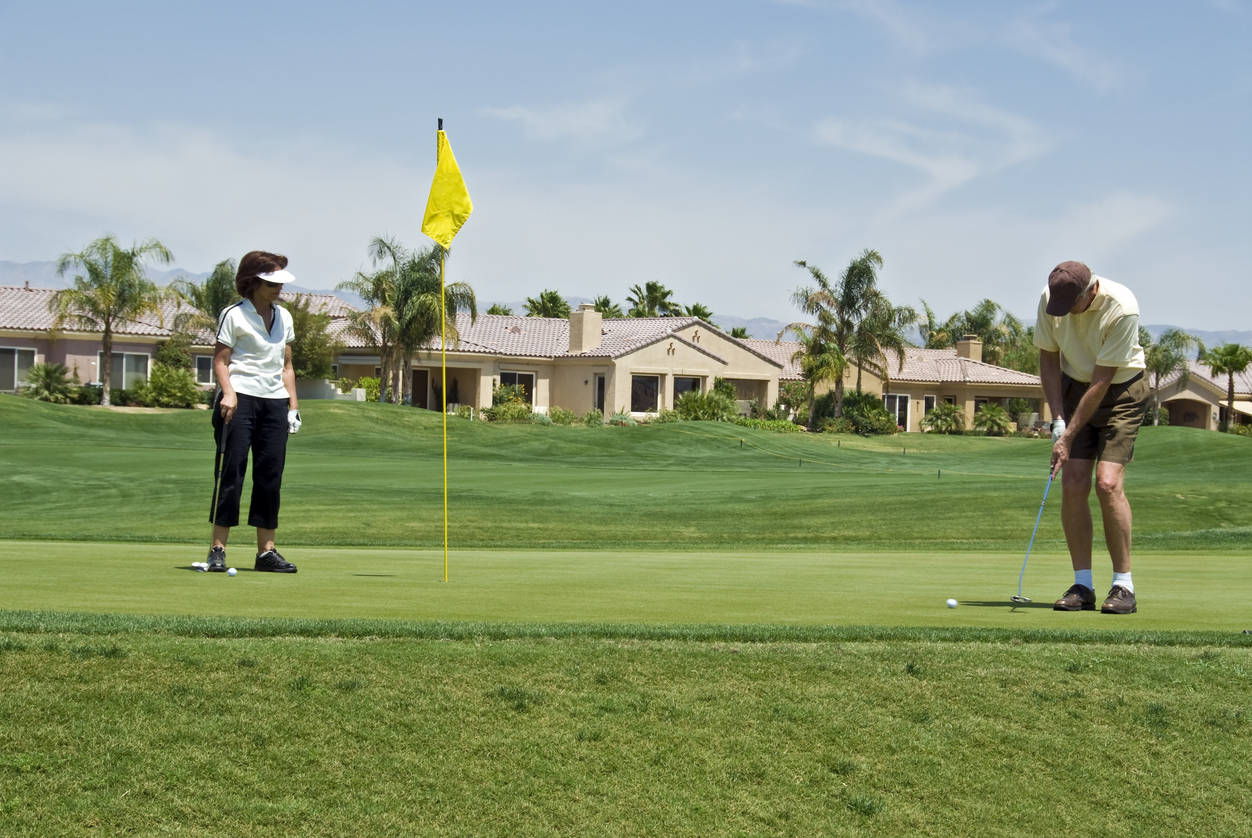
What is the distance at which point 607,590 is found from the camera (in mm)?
7758

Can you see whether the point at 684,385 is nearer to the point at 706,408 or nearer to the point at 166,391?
the point at 706,408

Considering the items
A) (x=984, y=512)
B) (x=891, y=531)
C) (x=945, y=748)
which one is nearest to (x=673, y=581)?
(x=945, y=748)

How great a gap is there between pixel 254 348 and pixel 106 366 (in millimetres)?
48561

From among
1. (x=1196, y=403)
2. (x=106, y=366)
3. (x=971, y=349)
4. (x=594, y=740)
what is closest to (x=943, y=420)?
(x=971, y=349)

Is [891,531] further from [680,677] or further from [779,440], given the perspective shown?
[779,440]

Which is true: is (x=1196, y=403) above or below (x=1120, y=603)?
above

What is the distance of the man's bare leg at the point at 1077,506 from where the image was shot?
7.61m

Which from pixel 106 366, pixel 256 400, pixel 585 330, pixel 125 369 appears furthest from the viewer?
pixel 585 330

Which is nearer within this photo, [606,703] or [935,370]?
[606,703]

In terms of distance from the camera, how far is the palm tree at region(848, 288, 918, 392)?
61781mm

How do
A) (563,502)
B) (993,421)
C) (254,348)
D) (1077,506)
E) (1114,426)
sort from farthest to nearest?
1. (993,421)
2. (563,502)
3. (254,348)
4. (1077,506)
5. (1114,426)

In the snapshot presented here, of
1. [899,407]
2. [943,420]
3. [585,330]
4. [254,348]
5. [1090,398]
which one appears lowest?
[943,420]

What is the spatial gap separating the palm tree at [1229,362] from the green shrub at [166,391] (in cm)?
5911

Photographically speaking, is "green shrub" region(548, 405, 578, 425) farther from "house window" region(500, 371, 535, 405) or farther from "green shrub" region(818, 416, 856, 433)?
"green shrub" region(818, 416, 856, 433)
